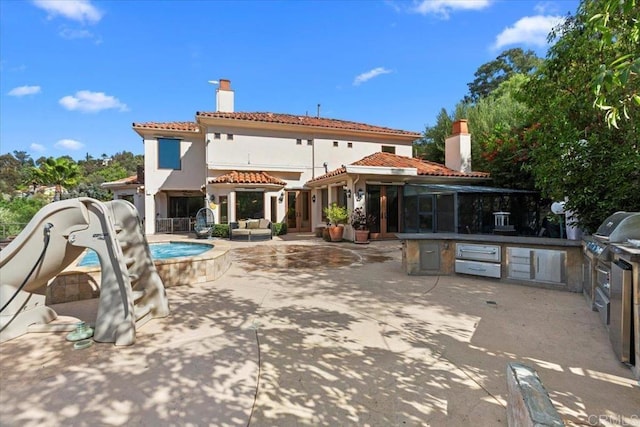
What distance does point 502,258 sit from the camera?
722cm

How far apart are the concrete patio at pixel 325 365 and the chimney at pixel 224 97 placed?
17.2 metres

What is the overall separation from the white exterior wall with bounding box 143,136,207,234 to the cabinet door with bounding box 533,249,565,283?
1789 cm

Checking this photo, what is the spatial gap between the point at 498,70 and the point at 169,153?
4292 centimetres

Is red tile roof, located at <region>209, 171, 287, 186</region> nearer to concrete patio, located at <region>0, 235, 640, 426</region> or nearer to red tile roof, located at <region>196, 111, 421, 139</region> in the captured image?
red tile roof, located at <region>196, 111, 421, 139</region>

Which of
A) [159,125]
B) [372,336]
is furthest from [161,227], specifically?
[372,336]

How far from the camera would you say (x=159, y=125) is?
19219mm

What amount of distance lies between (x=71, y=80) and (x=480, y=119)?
26059mm

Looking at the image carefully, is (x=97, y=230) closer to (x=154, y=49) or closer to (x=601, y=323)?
(x=601, y=323)

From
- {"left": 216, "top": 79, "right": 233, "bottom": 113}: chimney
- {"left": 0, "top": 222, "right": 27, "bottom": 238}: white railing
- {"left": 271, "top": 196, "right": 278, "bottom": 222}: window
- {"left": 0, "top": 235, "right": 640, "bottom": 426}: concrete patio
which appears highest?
{"left": 216, "top": 79, "right": 233, "bottom": 113}: chimney

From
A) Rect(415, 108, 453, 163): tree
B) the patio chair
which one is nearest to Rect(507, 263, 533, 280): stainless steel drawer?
the patio chair

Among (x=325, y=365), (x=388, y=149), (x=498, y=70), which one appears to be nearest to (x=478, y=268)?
(x=325, y=365)

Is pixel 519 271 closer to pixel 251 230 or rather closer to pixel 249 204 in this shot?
pixel 251 230

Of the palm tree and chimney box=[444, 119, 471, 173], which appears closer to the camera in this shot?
chimney box=[444, 119, 471, 173]

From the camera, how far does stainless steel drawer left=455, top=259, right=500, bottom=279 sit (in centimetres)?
728
